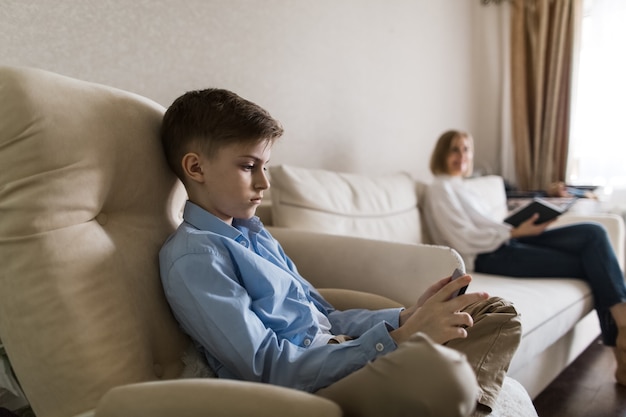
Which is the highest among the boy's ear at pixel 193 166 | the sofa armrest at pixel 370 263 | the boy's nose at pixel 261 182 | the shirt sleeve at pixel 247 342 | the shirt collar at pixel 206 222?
the boy's ear at pixel 193 166

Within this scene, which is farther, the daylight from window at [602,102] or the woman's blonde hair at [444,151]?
the daylight from window at [602,102]

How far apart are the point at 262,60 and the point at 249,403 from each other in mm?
1581

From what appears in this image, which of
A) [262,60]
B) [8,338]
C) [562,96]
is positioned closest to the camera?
[8,338]

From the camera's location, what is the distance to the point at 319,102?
2268 millimetres

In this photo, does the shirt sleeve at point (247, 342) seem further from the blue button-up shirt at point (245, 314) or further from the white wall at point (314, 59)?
the white wall at point (314, 59)

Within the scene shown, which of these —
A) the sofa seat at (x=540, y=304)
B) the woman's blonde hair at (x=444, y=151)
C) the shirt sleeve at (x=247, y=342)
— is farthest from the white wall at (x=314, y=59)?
the sofa seat at (x=540, y=304)

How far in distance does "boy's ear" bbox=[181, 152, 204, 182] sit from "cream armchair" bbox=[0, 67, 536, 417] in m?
0.08

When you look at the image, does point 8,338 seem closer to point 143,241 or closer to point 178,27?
point 143,241

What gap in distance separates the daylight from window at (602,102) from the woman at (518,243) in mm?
1374

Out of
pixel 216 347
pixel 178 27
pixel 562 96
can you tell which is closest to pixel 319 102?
pixel 178 27

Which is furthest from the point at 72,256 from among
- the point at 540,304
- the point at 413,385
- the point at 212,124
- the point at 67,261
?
the point at 540,304

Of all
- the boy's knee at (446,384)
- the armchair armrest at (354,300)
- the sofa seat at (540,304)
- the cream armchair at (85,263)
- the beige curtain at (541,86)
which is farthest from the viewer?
the beige curtain at (541,86)

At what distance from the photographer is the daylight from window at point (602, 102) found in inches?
130

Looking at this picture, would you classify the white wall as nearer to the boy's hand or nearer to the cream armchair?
the cream armchair
